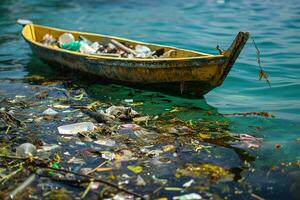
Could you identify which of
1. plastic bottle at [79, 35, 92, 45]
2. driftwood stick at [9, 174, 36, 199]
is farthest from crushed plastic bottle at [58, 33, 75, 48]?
driftwood stick at [9, 174, 36, 199]

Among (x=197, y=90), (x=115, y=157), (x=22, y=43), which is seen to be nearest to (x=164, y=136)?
(x=115, y=157)

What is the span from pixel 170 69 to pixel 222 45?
5.41 m

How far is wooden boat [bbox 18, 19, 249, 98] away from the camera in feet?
19.5

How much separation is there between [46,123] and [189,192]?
2821 mm

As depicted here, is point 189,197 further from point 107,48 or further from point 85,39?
point 85,39

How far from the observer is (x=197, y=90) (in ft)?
22.1

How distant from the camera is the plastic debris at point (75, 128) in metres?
5.44

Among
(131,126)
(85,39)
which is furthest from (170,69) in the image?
(85,39)

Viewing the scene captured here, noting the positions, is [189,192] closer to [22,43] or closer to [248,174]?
[248,174]

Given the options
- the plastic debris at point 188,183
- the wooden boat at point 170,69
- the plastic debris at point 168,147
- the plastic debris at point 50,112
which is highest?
the wooden boat at point 170,69

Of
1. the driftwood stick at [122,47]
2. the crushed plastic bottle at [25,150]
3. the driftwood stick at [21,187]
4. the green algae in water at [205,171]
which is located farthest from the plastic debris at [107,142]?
the driftwood stick at [122,47]

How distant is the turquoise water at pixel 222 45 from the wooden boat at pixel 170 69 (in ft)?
0.91

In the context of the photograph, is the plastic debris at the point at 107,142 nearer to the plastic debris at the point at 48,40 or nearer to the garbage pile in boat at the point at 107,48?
the garbage pile in boat at the point at 107,48

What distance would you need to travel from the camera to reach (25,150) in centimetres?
456
